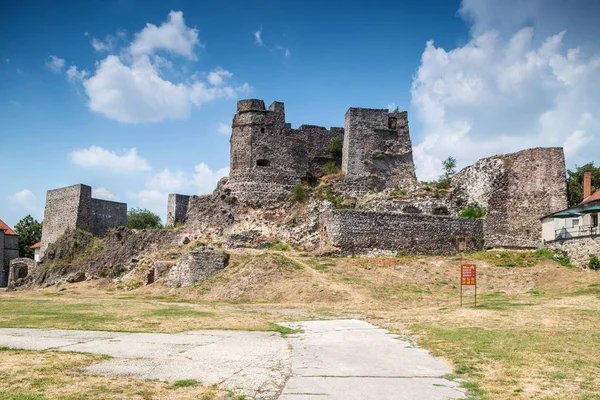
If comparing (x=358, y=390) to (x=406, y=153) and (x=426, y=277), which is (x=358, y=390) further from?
(x=406, y=153)

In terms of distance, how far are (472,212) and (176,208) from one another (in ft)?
96.3

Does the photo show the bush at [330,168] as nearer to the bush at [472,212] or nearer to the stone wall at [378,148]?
the stone wall at [378,148]

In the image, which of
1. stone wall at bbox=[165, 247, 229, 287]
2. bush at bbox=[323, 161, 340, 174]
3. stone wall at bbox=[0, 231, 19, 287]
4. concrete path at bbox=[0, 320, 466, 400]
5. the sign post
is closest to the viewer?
concrete path at bbox=[0, 320, 466, 400]

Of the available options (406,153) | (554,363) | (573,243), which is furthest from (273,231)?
(554,363)

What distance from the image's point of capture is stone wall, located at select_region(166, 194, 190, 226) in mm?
52438

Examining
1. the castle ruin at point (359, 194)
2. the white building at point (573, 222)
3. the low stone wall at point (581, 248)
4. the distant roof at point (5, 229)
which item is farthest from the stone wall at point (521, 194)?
the distant roof at point (5, 229)

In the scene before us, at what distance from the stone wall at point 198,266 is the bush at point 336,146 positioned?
1582 centimetres

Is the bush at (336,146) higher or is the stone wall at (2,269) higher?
the bush at (336,146)

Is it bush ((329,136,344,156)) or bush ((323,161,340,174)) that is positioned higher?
bush ((329,136,344,156))

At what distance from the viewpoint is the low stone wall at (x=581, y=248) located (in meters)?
27.9

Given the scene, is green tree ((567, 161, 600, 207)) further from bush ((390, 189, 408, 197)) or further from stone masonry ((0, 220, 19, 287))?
stone masonry ((0, 220, 19, 287))

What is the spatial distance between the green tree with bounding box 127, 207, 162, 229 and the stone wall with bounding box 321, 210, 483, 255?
37978 mm

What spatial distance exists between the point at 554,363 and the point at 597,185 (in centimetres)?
4186

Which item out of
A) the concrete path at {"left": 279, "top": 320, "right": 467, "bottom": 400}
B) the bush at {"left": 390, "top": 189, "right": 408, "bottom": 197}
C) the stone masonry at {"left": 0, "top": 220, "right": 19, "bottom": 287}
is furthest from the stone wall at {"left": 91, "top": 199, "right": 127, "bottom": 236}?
the concrete path at {"left": 279, "top": 320, "right": 467, "bottom": 400}
